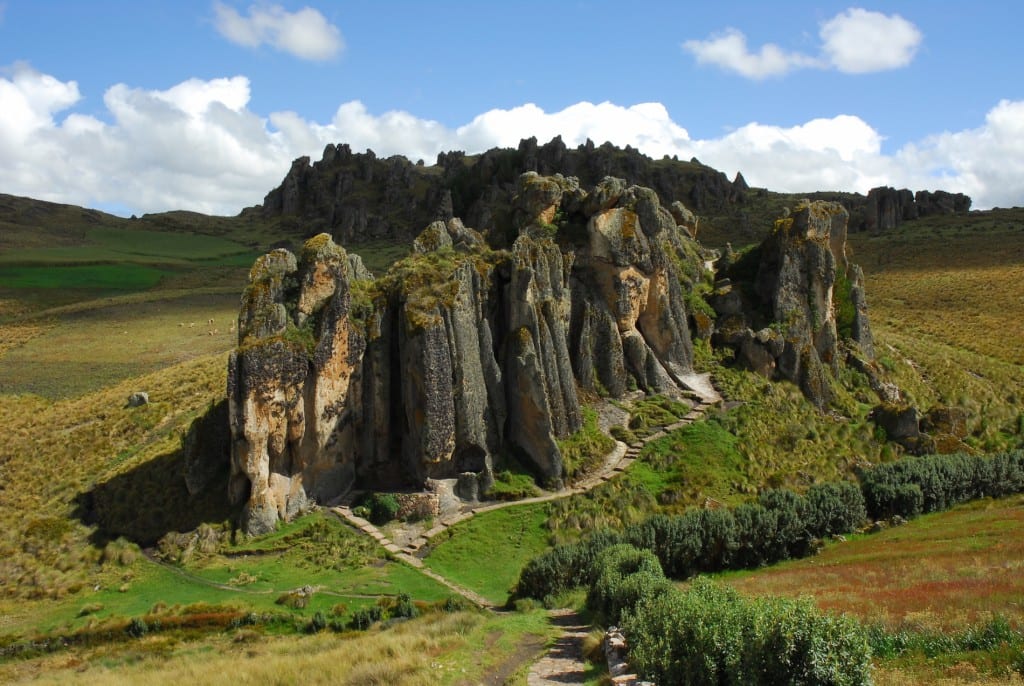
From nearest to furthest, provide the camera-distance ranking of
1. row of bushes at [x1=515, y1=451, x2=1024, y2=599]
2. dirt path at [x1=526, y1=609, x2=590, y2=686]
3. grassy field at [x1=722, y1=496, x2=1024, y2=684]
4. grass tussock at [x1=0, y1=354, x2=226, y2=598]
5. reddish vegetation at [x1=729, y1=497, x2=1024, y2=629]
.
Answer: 1. grassy field at [x1=722, y1=496, x2=1024, y2=684]
2. reddish vegetation at [x1=729, y1=497, x2=1024, y2=629]
3. dirt path at [x1=526, y1=609, x2=590, y2=686]
4. row of bushes at [x1=515, y1=451, x2=1024, y2=599]
5. grass tussock at [x1=0, y1=354, x2=226, y2=598]

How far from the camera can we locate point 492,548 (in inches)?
1286

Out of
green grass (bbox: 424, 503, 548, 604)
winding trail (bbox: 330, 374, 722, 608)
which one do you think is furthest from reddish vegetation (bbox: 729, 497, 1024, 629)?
winding trail (bbox: 330, 374, 722, 608)

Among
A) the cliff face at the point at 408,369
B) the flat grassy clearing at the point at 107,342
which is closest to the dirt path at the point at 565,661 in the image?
the cliff face at the point at 408,369

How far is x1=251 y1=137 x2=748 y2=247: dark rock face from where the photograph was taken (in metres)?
149

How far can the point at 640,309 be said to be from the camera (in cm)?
4512

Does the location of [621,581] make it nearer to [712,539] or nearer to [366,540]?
[712,539]

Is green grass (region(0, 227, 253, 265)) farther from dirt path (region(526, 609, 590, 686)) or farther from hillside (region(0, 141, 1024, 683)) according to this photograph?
dirt path (region(526, 609, 590, 686))

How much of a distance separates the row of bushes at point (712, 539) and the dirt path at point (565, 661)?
3.40m

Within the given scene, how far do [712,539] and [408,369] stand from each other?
1572cm

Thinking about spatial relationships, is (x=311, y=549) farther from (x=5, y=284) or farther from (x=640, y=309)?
(x=5, y=284)

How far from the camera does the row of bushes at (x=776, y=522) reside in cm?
2928

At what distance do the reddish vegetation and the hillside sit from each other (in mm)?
685

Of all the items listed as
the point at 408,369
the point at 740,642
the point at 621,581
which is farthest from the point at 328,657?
the point at 408,369

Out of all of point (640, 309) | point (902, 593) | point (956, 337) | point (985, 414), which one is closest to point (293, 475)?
point (640, 309)
